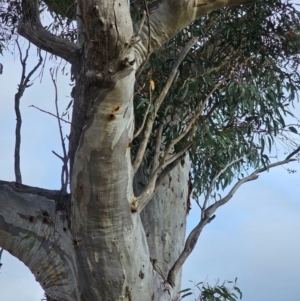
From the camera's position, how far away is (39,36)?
4.38 meters

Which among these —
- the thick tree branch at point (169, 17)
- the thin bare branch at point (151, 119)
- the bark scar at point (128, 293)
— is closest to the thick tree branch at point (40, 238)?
the bark scar at point (128, 293)

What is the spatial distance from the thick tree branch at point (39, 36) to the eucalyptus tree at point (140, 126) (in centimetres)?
1

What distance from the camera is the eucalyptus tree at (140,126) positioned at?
337cm

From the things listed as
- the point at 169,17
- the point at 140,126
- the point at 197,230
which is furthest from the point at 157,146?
the point at 169,17

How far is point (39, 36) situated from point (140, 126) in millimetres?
827

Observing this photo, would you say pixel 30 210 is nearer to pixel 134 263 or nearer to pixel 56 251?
pixel 56 251

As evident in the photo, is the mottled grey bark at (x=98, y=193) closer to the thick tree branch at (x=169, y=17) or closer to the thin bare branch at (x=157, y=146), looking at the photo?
the thick tree branch at (x=169, y=17)

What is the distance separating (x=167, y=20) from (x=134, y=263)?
1.30 meters

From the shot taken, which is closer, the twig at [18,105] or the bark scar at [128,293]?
the bark scar at [128,293]

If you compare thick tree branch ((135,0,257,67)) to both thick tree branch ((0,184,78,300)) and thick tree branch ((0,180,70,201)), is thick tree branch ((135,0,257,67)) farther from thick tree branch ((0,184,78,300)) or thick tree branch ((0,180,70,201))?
thick tree branch ((0,184,78,300))

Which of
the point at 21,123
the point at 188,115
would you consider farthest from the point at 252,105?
the point at 21,123

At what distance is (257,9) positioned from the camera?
4.92 metres

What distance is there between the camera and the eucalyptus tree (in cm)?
337

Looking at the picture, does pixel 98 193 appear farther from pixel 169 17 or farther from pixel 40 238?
pixel 169 17
